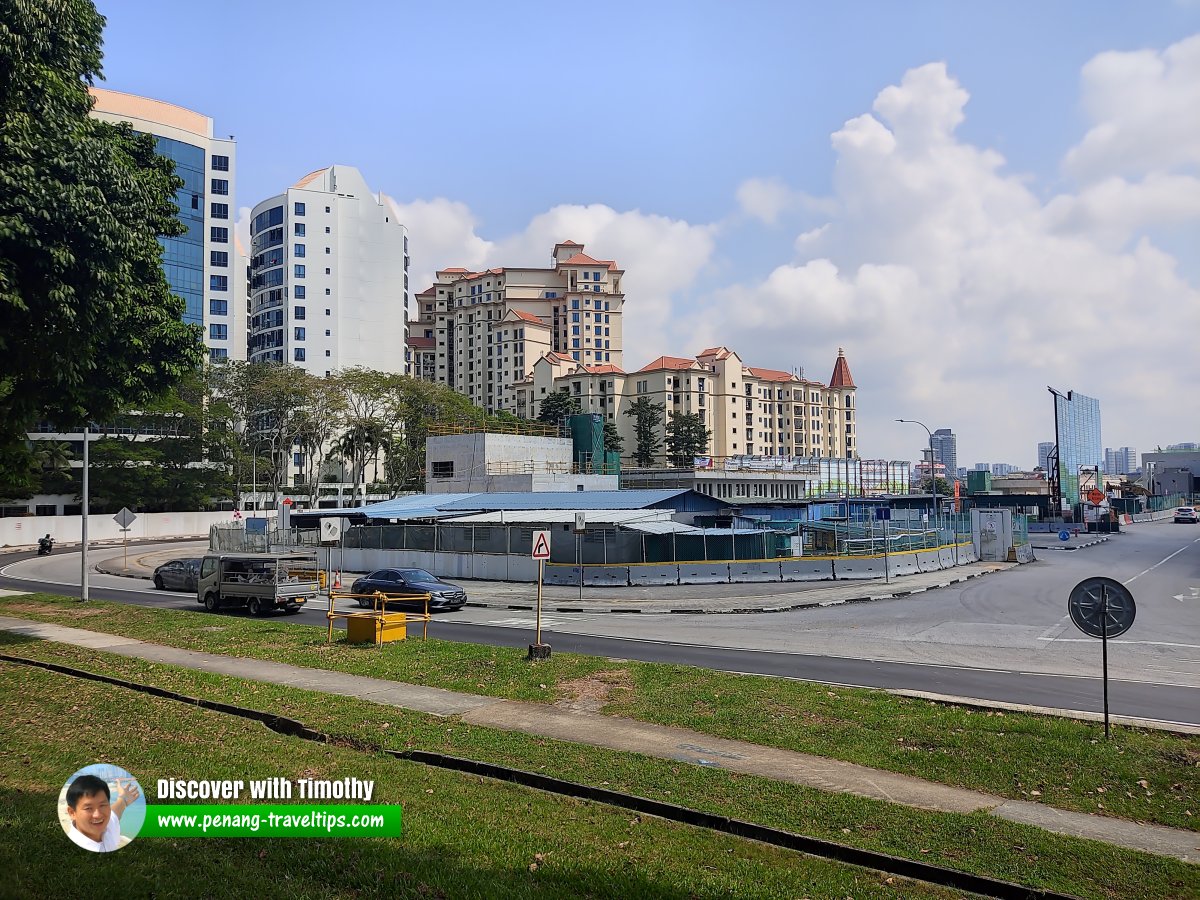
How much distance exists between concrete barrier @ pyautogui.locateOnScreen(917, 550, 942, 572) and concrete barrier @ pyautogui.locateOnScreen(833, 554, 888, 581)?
405 cm

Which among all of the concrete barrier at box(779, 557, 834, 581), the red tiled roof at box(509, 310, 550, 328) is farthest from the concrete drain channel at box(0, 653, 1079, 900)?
the red tiled roof at box(509, 310, 550, 328)

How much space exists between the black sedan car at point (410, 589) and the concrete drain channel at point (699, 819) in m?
14.8

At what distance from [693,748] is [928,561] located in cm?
3380

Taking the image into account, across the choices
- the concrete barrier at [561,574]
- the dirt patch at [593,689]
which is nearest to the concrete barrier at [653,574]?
the concrete barrier at [561,574]

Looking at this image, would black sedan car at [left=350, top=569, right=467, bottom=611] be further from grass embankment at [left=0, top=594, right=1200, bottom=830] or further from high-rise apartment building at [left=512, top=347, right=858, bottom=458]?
high-rise apartment building at [left=512, top=347, right=858, bottom=458]

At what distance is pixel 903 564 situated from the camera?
38.4 metres

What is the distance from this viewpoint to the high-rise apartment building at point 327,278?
11594cm

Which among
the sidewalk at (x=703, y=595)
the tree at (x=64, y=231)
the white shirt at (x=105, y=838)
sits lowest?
the sidewalk at (x=703, y=595)

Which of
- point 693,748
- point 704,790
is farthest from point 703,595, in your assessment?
point 704,790

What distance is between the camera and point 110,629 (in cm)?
2158

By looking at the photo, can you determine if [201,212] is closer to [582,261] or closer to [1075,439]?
[582,261]

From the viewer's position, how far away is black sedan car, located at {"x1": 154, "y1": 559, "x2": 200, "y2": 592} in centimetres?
3622

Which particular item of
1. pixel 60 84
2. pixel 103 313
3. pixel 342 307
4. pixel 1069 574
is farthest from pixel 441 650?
pixel 342 307

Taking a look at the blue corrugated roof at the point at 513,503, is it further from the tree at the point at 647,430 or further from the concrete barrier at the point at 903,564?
the tree at the point at 647,430
